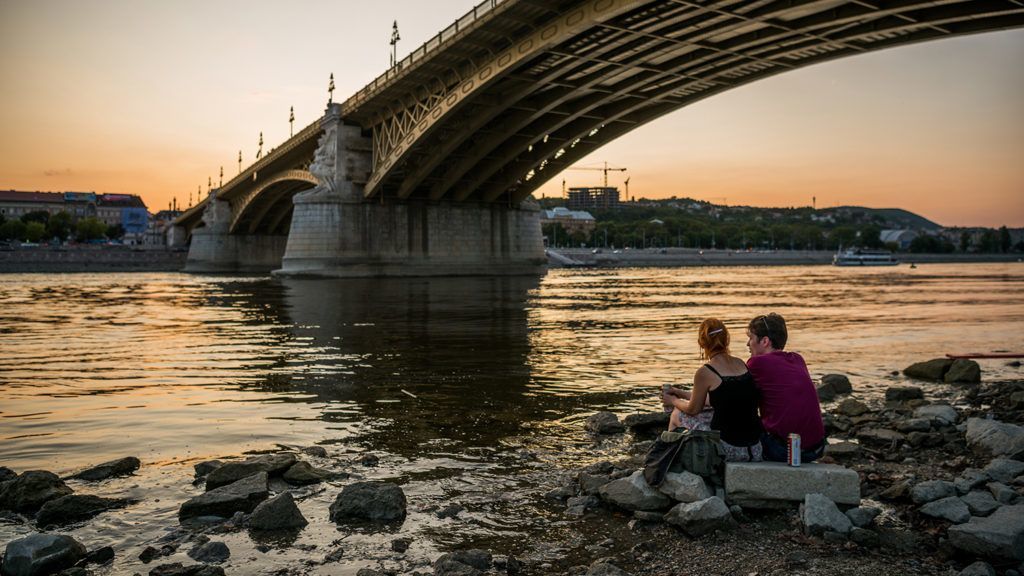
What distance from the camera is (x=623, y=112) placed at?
44562mm

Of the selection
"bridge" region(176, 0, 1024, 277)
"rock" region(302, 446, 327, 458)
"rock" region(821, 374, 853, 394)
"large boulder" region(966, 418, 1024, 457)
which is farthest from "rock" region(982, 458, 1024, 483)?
"bridge" region(176, 0, 1024, 277)

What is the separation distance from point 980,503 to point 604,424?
354 centimetres

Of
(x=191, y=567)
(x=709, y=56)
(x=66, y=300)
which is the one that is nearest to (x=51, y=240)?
(x=66, y=300)

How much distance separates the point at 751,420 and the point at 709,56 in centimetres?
3290

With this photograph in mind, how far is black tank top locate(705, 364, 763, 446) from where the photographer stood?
5371 mm

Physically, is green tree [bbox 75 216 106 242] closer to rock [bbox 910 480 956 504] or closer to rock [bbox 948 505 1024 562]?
rock [bbox 910 480 956 504]

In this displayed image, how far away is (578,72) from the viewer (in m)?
37.6

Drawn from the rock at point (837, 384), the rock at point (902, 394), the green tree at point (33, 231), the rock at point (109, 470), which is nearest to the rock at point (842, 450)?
the rock at point (902, 394)

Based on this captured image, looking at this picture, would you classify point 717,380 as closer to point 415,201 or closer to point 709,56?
point 709,56

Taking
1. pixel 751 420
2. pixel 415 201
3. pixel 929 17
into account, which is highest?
pixel 929 17

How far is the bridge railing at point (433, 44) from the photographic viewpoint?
111 feet

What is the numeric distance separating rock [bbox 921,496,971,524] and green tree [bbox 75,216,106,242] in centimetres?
14455

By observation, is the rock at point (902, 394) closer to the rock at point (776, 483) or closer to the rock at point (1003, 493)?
the rock at point (1003, 493)

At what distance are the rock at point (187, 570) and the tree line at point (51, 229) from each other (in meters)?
132
